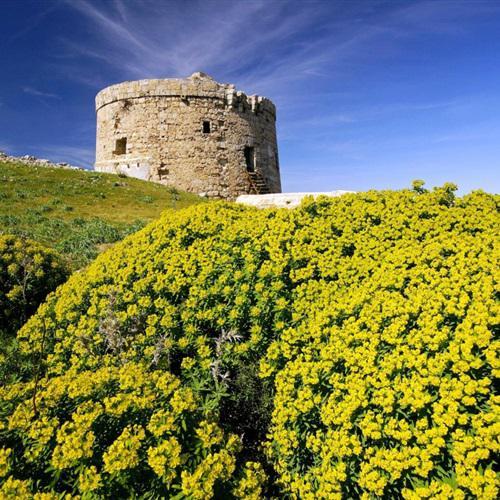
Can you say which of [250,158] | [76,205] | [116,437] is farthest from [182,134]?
[116,437]

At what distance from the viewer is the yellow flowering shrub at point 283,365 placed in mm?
2445

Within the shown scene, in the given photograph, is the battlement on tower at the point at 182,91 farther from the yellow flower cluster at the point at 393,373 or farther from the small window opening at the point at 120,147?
the yellow flower cluster at the point at 393,373

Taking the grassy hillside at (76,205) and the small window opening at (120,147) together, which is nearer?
the grassy hillside at (76,205)

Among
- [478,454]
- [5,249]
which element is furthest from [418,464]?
[5,249]

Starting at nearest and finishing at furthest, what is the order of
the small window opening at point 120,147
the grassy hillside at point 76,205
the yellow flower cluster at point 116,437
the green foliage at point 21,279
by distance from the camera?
1. the yellow flower cluster at point 116,437
2. the green foliage at point 21,279
3. the grassy hillside at point 76,205
4. the small window opening at point 120,147

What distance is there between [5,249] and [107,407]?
15.4ft

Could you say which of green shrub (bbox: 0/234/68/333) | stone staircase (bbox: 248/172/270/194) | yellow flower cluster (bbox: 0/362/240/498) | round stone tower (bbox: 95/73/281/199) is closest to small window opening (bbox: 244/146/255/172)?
round stone tower (bbox: 95/73/281/199)

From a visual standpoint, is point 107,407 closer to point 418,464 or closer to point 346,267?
point 418,464

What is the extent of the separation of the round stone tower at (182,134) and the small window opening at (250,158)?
0.29 metres

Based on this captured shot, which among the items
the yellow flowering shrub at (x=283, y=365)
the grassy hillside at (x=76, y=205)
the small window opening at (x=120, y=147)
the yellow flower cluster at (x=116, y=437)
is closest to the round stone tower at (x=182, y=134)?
the small window opening at (x=120, y=147)

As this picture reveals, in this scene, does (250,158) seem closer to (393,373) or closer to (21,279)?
(21,279)

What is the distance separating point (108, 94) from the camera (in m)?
21.8

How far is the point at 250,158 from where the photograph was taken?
22844mm

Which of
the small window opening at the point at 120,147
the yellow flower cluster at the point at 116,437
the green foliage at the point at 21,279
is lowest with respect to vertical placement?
the yellow flower cluster at the point at 116,437
